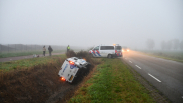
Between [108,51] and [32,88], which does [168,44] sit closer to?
[108,51]

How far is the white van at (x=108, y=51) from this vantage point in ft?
58.6

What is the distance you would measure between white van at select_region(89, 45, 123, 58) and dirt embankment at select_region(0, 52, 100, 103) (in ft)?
33.9

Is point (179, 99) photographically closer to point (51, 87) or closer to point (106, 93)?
point (106, 93)

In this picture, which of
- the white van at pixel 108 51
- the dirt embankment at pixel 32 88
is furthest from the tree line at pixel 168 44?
the dirt embankment at pixel 32 88

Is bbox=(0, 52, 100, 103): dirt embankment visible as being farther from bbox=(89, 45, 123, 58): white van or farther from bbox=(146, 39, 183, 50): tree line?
bbox=(146, 39, 183, 50): tree line

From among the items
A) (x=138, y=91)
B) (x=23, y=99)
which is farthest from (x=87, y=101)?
(x=23, y=99)

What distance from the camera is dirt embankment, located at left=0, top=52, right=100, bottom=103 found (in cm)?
591

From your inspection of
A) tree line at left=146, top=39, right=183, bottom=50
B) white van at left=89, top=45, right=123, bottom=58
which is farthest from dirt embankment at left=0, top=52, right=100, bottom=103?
tree line at left=146, top=39, right=183, bottom=50

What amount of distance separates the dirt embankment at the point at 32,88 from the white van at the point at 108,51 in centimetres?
1034

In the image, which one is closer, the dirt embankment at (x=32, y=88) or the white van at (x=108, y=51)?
the dirt embankment at (x=32, y=88)

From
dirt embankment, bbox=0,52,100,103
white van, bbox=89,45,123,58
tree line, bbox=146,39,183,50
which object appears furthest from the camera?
tree line, bbox=146,39,183,50

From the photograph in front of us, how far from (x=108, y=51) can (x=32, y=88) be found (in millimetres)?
12983

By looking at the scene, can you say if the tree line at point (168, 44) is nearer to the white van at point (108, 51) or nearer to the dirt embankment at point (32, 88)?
the white van at point (108, 51)

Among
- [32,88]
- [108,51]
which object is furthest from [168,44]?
[32,88]
